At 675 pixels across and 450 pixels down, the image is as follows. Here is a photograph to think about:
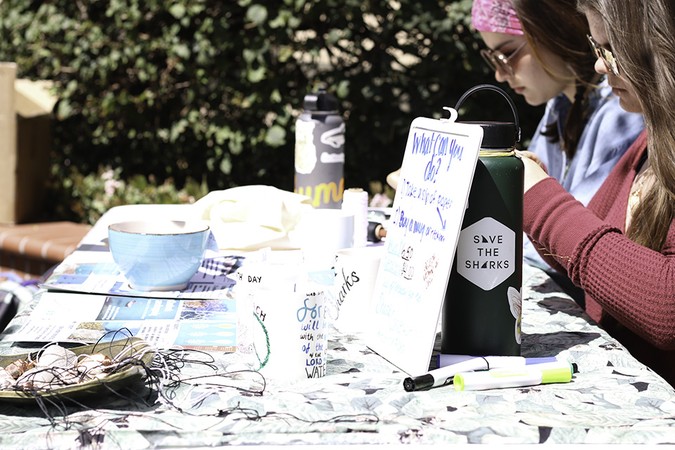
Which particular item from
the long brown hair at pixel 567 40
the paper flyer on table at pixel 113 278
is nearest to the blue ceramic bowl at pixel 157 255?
the paper flyer on table at pixel 113 278

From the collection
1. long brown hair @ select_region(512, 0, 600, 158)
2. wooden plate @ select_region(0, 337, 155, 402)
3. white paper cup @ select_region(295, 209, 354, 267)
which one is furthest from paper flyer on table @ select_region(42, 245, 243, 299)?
long brown hair @ select_region(512, 0, 600, 158)

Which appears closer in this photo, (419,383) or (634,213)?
(419,383)

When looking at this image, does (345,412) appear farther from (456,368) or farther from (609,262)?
(609,262)

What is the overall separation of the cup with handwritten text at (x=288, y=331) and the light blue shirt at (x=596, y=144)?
100 cm

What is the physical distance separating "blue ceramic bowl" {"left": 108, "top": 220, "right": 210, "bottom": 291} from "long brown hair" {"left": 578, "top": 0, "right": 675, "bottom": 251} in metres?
0.82

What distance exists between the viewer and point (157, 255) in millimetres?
1670

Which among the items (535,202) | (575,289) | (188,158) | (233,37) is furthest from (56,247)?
(535,202)

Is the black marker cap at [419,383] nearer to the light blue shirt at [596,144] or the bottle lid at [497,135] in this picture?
the bottle lid at [497,135]

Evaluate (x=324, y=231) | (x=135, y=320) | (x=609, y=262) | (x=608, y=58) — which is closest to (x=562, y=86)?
(x=608, y=58)

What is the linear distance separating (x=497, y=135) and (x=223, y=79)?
10.4 ft

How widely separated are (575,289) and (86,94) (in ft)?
11.1

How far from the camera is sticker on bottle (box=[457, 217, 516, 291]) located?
1.30 metres

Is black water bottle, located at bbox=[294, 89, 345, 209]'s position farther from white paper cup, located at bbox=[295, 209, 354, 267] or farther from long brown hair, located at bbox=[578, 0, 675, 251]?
long brown hair, located at bbox=[578, 0, 675, 251]

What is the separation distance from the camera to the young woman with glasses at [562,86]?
2.24 metres
